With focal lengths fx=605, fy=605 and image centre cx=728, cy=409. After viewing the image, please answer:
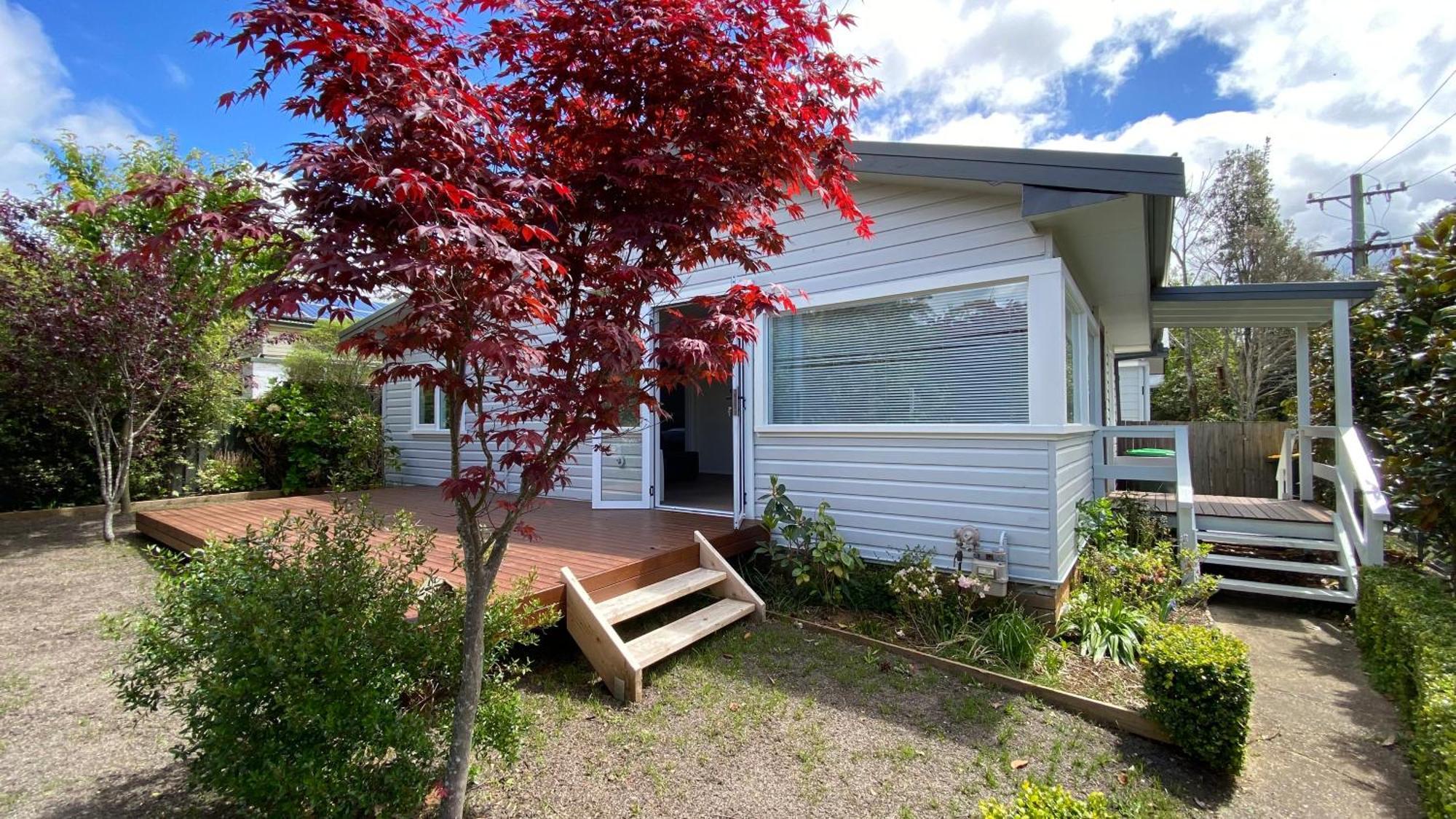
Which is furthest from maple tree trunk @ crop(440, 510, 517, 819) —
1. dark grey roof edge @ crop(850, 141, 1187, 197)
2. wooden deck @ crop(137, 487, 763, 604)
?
dark grey roof edge @ crop(850, 141, 1187, 197)

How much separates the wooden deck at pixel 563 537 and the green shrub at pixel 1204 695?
2859 mm

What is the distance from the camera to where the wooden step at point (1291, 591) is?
197 inches

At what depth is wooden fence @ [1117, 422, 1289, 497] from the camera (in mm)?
9336

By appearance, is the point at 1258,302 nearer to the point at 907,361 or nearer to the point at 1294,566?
the point at 1294,566


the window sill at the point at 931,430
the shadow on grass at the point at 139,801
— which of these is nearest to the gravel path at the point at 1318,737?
the window sill at the point at 931,430

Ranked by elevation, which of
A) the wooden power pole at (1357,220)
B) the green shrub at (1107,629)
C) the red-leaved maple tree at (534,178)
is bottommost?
the green shrub at (1107,629)

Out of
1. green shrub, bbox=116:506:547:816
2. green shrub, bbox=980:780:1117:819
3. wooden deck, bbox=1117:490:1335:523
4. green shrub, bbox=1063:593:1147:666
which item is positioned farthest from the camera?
wooden deck, bbox=1117:490:1335:523

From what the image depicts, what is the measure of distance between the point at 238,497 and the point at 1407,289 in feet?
43.2

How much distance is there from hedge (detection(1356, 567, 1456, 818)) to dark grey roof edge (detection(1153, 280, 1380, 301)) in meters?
2.56

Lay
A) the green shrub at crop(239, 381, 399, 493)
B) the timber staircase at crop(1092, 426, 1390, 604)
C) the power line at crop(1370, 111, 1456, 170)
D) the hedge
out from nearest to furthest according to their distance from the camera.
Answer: the hedge → the timber staircase at crop(1092, 426, 1390, 604) → the green shrub at crop(239, 381, 399, 493) → the power line at crop(1370, 111, 1456, 170)

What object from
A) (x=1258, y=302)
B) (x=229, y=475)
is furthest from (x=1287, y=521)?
(x=229, y=475)

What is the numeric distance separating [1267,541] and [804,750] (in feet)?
18.1

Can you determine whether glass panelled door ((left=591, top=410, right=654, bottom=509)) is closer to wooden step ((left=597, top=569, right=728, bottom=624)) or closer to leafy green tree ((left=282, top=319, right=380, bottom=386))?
wooden step ((left=597, top=569, right=728, bottom=624))

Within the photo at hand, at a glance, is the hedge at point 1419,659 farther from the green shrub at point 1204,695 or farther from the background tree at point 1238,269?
the background tree at point 1238,269
